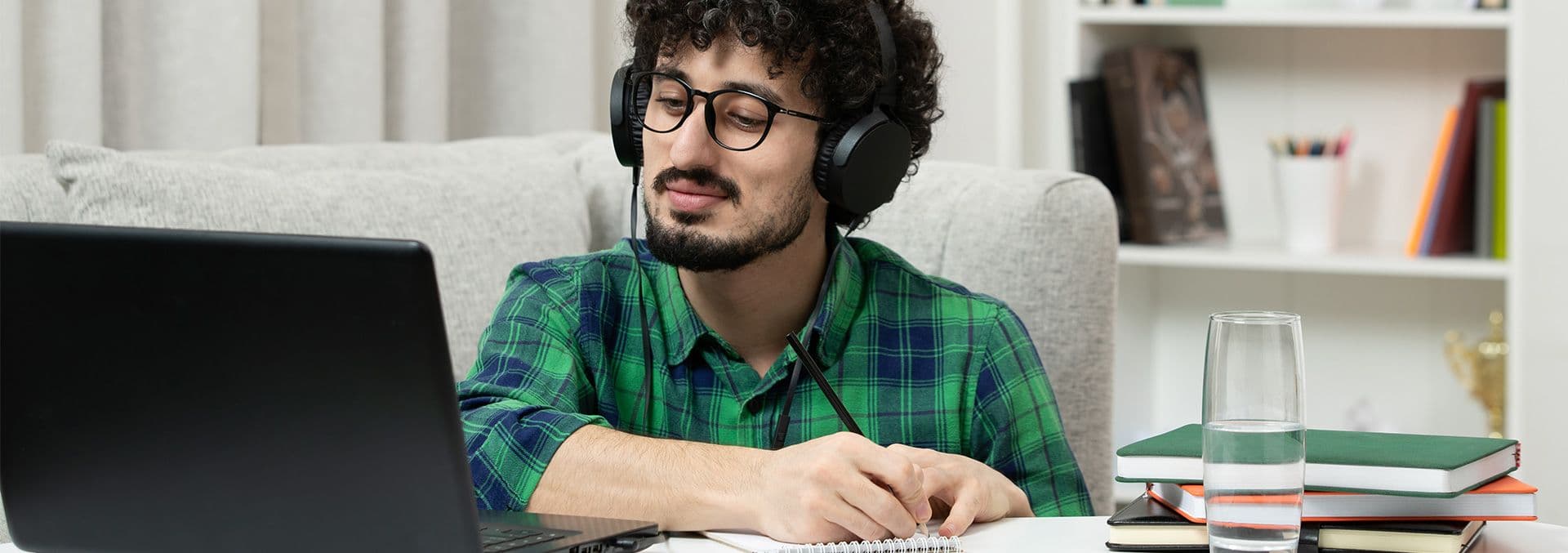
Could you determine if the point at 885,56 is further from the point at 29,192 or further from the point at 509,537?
the point at 29,192

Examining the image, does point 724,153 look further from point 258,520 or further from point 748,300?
point 258,520

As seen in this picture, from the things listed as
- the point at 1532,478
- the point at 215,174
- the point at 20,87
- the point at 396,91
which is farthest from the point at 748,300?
the point at 1532,478

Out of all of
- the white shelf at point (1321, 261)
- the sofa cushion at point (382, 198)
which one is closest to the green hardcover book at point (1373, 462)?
the sofa cushion at point (382, 198)

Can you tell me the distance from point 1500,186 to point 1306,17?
1.22 feet

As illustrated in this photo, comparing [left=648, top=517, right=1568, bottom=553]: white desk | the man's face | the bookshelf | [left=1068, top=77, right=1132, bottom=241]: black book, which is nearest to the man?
the man's face

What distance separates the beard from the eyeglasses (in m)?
0.03

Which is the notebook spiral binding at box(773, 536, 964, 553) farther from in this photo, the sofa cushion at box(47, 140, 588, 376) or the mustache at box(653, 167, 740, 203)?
the sofa cushion at box(47, 140, 588, 376)

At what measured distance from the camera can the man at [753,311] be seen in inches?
46.6

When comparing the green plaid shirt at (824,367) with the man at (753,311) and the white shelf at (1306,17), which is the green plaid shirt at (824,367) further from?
the white shelf at (1306,17)

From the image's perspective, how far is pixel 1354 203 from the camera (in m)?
2.53

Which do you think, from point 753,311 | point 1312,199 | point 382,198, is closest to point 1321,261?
point 1312,199

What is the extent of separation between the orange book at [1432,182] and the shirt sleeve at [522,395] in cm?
156

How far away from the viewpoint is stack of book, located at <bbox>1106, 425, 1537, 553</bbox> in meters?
0.82

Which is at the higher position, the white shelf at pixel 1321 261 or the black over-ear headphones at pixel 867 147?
the black over-ear headphones at pixel 867 147
